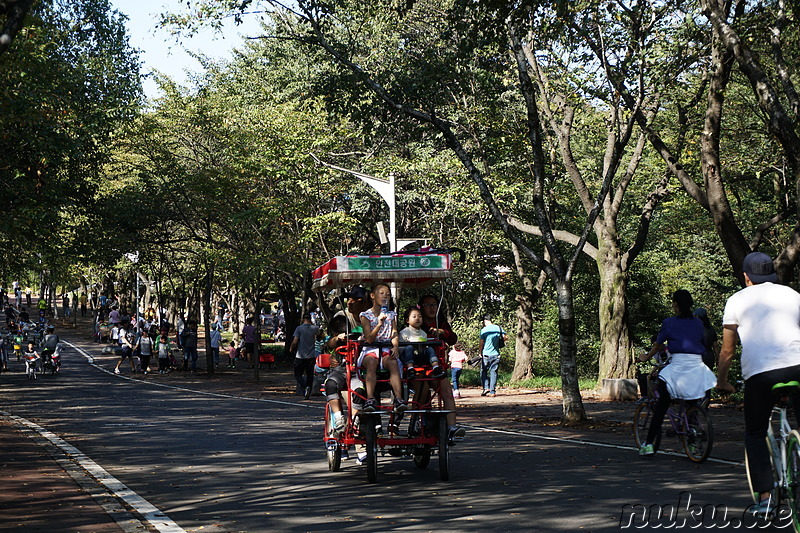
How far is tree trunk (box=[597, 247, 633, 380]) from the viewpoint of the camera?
79.1 ft

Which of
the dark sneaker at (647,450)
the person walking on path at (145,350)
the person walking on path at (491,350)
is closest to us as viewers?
the dark sneaker at (647,450)

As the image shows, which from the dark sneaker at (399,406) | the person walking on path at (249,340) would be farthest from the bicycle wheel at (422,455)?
the person walking on path at (249,340)

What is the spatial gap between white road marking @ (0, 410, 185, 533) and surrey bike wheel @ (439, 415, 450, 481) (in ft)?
9.93

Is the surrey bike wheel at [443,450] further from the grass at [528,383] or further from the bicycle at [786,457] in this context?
the grass at [528,383]

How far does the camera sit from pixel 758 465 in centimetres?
721

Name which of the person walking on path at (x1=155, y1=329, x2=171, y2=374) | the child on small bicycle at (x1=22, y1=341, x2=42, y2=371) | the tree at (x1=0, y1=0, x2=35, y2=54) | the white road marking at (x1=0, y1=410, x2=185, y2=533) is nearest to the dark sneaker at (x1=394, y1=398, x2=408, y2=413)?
the white road marking at (x1=0, y1=410, x2=185, y2=533)

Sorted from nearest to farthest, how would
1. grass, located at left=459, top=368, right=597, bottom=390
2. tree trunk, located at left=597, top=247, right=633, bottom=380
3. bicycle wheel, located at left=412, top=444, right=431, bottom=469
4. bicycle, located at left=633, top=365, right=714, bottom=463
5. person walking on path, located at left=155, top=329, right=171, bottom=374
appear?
1. bicycle wheel, located at left=412, top=444, right=431, bottom=469
2. bicycle, located at left=633, top=365, right=714, bottom=463
3. tree trunk, located at left=597, top=247, right=633, bottom=380
4. grass, located at left=459, top=368, right=597, bottom=390
5. person walking on path, located at left=155, top=329, right=171, bottom=374

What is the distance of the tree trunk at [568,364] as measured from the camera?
17.9 meters

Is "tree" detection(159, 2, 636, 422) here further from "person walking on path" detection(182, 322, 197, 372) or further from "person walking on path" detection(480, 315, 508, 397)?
"person walking on path" detection(182, 322, 197, 372)

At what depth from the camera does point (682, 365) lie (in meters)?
11.9

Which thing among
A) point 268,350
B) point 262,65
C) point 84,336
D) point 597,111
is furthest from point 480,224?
point 84,336

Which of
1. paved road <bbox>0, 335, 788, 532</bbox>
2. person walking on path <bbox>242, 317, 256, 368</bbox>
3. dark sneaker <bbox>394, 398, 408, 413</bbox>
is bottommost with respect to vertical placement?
paved road <bbox>0, 335, 788, 532</bbox>

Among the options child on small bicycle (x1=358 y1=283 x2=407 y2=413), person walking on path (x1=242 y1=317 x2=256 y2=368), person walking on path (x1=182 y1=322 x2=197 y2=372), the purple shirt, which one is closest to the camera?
child on small bicycle (x1=358 y1=283 x2=407 y2=413)

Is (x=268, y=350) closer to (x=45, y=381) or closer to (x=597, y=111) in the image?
(x=45, y=381)
